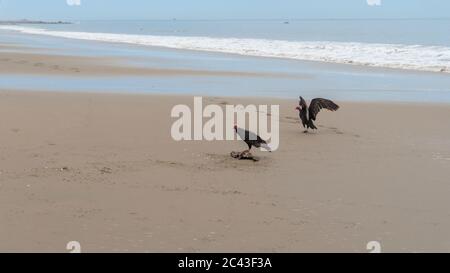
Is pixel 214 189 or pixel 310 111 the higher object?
pixel 310 111

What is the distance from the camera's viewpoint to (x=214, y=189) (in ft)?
17.5

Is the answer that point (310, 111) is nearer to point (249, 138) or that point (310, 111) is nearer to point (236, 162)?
point (249, 138)

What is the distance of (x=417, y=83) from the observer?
15.7 m

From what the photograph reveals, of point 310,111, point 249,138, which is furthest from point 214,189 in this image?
point 310,111

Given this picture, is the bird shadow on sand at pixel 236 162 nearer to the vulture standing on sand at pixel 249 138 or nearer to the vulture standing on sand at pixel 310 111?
the vulture standing on sand at pixel 249 138

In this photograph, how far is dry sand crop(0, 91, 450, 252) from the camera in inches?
162

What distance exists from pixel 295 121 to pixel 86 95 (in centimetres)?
466

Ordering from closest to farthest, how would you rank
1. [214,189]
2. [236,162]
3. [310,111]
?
[214,189]
[236,162]
[310,111]

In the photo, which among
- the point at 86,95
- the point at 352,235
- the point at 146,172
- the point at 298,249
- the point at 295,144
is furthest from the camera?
the point at 86,95

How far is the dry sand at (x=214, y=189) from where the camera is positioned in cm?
412

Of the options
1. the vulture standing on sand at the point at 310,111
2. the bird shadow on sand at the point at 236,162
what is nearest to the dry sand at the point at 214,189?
the bird shadow on sand at the point at 236,162
